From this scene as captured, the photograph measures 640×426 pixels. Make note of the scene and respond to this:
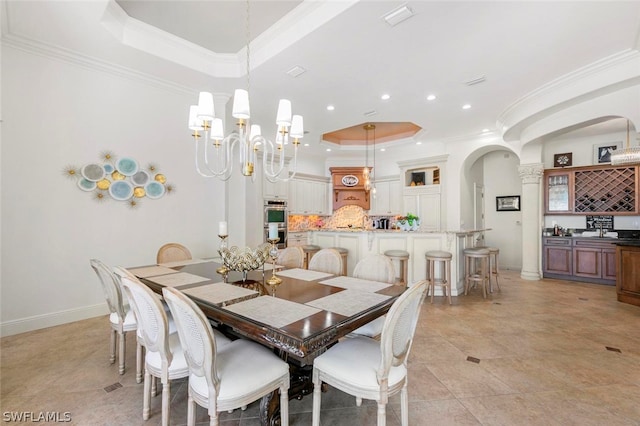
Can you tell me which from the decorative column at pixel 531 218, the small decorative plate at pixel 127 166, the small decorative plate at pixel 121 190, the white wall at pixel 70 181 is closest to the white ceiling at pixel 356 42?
the white wall at pixel 70 181

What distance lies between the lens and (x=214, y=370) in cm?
136

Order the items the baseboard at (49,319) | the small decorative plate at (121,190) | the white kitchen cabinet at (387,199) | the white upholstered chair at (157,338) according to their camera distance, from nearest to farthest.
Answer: the white upholstered chair at (157,338), the baseboard at (49,319), the small decorative plate at (121,190), the white kitchen cabinet at (387,199)

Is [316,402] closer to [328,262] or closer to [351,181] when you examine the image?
[328,262]

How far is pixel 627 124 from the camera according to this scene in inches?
203

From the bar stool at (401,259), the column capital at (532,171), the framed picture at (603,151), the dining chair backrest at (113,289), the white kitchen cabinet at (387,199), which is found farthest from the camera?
the white kitchen cabinet at (387,199)

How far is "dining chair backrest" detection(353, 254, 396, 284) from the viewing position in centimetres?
245

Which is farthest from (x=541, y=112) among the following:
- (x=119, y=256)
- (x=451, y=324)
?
(x=119, y=256)

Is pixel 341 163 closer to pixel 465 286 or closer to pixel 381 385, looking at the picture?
pixel 465 286

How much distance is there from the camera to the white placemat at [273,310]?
1477 millimetres

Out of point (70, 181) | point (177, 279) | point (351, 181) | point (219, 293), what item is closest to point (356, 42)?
point (219, 293)

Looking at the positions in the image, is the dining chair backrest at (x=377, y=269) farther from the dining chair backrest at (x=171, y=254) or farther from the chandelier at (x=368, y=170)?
the chandelier at (x=368, y=170)

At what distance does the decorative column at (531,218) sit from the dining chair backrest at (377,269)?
198 inches

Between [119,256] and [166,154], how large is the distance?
1498mm

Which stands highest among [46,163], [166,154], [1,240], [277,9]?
[277,9]
